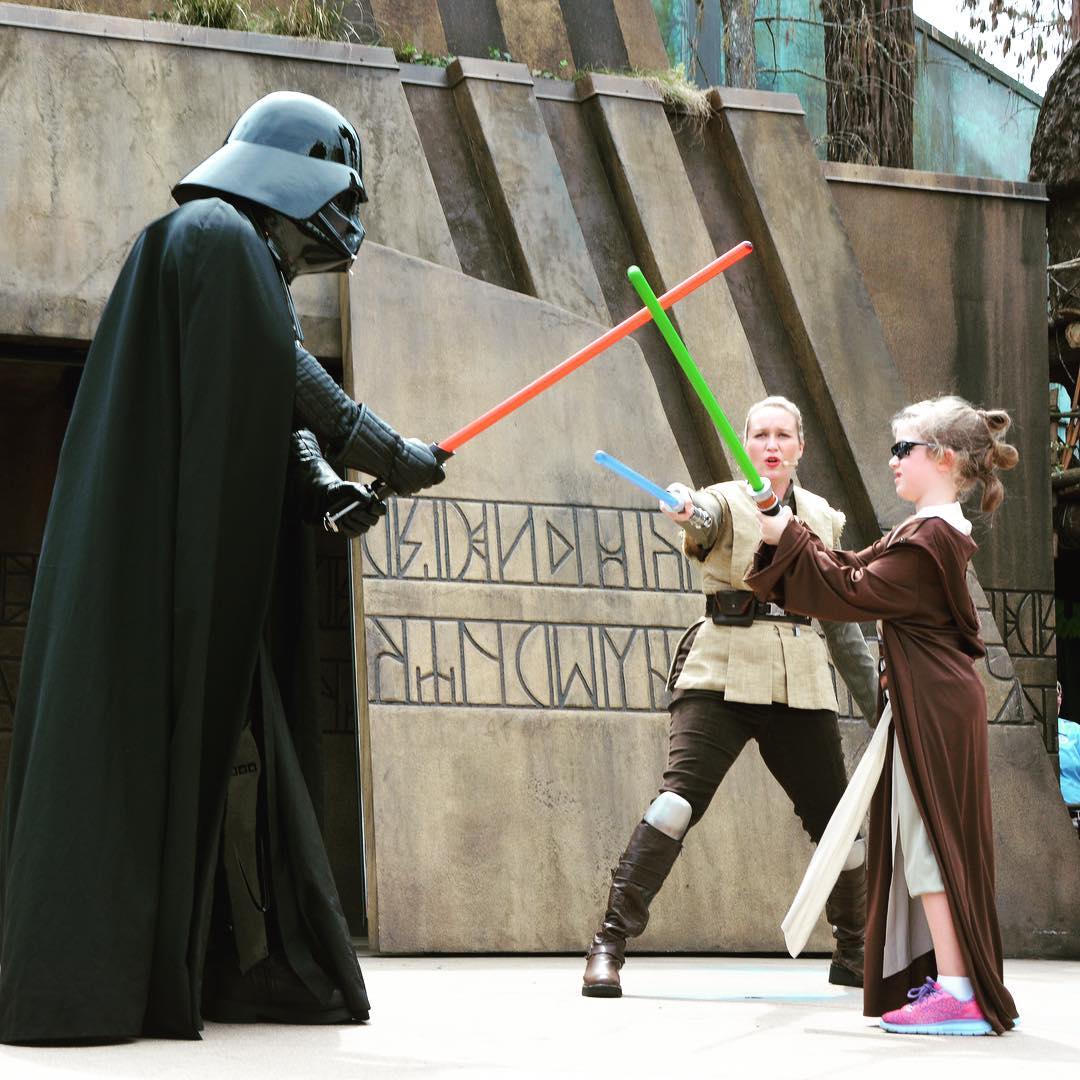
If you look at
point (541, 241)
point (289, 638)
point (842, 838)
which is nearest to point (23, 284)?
point (541, 241)

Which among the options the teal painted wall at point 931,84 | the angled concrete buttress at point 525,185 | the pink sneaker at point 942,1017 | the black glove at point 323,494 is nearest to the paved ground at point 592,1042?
the pink sneaker at point 942,1017

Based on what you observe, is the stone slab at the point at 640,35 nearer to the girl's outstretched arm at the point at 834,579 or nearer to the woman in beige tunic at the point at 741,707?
the woman in beige tunic at the point at 741,707

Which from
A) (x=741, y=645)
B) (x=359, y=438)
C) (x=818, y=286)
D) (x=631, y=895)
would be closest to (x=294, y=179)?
(x=359, y=438)

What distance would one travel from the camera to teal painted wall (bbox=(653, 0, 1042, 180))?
39.7 ft

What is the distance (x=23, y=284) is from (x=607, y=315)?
237 cm

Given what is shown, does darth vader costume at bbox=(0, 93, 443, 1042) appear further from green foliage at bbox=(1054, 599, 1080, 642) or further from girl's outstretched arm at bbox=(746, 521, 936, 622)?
green foliage at bbox=(1054, 599, 1080, 642)

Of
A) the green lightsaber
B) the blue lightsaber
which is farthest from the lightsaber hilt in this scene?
the green lightsaber

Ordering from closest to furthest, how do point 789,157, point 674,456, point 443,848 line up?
1. point 443,848
2. point 674,456
3. point 789,157

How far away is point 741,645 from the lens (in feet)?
16.1

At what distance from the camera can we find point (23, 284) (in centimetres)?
644

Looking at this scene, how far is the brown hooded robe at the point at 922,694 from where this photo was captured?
13.2 ft

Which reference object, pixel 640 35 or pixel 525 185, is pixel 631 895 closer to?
pixel 525 185

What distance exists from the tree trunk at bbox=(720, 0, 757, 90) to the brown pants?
6.09m

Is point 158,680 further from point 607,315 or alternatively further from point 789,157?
point 789,157
